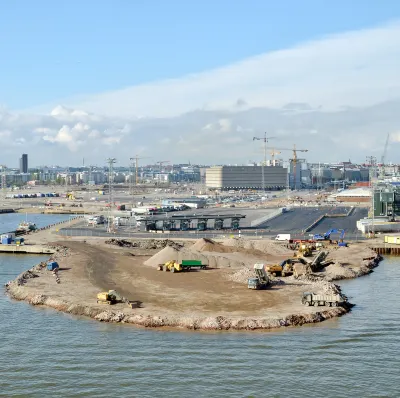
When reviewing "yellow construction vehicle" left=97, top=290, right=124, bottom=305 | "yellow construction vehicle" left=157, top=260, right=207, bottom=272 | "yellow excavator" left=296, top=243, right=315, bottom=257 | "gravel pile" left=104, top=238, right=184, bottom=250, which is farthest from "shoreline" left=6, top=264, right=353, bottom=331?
"gravel pile" left=104, top=238, right=184, bottom=250

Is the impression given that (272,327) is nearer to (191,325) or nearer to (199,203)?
(191,325)

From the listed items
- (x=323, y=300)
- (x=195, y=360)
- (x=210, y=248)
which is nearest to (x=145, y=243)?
(x=210, y=248)

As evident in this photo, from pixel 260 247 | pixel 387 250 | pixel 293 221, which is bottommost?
pixel 387 250

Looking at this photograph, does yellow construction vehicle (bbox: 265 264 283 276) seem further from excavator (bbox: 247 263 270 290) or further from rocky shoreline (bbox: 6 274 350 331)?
rocky shoreline (bbox: 6 274 350 331)

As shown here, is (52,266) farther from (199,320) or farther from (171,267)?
(199,320)

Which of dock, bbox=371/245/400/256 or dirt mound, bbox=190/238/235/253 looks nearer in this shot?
dirt mound, bbox=190/238/235/253

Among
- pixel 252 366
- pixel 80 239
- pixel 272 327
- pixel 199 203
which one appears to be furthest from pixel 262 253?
pixel 199 203
